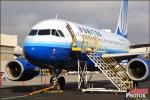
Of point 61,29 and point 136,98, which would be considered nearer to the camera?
point 136,98

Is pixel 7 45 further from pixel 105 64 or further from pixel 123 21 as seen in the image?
pixel 105 64

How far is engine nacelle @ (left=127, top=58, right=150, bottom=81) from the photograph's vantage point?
60.1 feet

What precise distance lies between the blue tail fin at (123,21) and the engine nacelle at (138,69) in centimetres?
1565

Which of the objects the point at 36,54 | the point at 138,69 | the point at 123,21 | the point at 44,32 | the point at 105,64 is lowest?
the point at 138,69

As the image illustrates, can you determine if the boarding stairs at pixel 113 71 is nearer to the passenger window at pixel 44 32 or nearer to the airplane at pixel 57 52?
the airplane at pixel 57 52

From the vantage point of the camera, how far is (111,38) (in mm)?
27906

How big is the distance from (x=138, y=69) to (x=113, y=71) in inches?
68.8

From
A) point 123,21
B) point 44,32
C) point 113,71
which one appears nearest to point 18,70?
point 44,32

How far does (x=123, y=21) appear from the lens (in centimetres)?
3697

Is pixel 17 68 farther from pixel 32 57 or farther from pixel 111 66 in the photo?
pixel 111 66

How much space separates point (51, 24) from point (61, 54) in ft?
6.34

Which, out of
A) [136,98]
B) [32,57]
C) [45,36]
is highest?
[45,36]

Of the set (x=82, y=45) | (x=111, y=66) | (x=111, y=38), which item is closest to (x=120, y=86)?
(x=111, y=66)

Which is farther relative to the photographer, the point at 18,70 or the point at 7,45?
the point at 7,45
